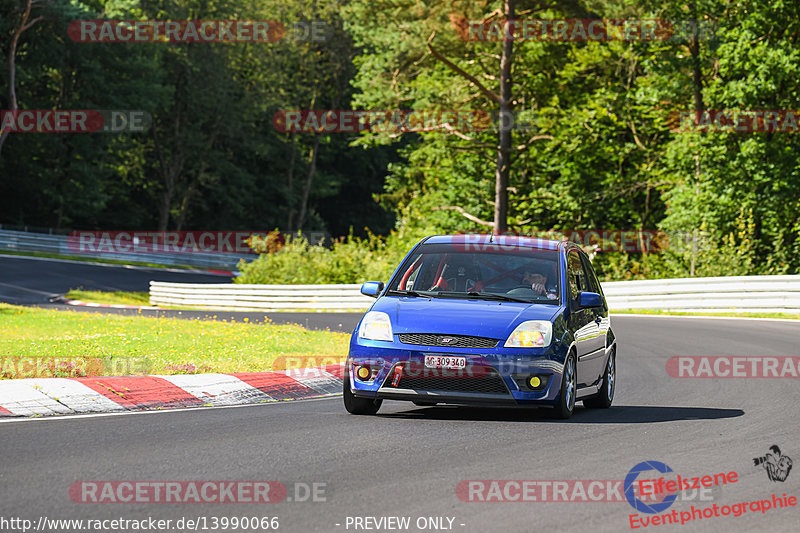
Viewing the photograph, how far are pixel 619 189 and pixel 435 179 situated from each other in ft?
38.3

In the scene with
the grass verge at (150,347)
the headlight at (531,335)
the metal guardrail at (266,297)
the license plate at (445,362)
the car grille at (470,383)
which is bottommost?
the metal guardrail at (266,297)

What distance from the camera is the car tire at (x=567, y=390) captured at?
10.1 metres

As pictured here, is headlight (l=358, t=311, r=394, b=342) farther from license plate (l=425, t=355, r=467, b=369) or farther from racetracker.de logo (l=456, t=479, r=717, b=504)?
racetracker.de logo (l=456, t=479, r=717, b=504)

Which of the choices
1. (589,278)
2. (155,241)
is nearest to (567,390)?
(589,278)

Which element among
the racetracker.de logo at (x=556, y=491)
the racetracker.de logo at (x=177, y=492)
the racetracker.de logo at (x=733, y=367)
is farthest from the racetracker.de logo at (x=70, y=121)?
the racetracker.de logo at (x=556, y=491)

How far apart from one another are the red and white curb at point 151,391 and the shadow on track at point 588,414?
2.00 meters

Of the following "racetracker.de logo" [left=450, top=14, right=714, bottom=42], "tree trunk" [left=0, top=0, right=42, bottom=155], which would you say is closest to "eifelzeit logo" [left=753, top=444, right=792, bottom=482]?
"racetracker.de logo" [left=450, top=14, right=714, bottom=42]

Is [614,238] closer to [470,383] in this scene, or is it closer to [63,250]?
[63,250]

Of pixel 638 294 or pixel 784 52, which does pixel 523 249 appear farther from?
pixel 784 52

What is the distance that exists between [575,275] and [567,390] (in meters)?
1.88

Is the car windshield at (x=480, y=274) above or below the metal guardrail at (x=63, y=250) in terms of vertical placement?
above

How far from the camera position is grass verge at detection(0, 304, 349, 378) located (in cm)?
1310

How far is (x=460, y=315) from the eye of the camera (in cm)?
1006

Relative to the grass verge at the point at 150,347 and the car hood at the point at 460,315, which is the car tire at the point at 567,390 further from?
the grass verge at the point at 150,347
